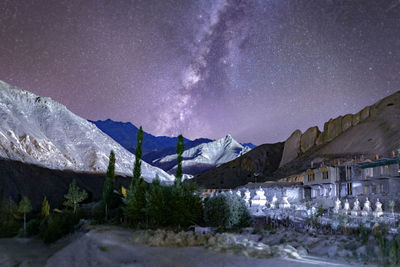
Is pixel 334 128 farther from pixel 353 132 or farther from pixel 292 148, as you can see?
pixel 292 148

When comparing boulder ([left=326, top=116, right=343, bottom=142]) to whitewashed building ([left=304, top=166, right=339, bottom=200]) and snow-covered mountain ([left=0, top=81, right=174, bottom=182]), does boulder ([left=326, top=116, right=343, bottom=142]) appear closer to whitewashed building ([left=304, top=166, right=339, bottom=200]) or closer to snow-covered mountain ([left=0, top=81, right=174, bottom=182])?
whitewashed building ([left=304, top=166, right=339, bottom=200])

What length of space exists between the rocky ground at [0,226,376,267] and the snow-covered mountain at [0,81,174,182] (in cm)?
6549

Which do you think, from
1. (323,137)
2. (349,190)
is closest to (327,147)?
(323,137)

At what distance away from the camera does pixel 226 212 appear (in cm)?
1866

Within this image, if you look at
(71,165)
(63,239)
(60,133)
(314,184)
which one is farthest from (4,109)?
(314,184)

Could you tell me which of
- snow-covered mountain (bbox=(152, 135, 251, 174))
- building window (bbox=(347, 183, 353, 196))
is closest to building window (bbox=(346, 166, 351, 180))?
building window (bbox=(347, 183, 353, 196))

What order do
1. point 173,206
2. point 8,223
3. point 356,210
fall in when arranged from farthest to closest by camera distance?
point 8,223 < point 173,206 < point 356,210

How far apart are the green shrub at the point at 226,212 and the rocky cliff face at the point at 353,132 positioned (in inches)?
1636

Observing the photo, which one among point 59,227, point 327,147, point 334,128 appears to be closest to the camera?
point 59,227

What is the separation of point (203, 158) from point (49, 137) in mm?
92747

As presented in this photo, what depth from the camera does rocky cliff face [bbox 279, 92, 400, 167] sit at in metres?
59.6

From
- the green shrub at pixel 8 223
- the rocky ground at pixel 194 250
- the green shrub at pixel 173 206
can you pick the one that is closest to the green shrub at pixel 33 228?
the green shrub at pixel 8 223

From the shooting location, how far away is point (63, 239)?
1008 inches

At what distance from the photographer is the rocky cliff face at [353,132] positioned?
196ft
